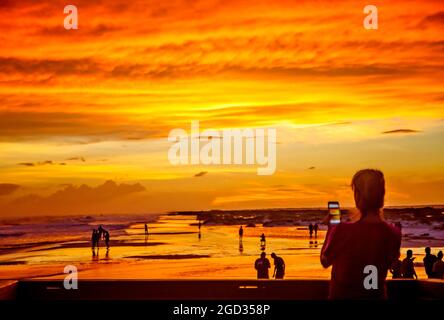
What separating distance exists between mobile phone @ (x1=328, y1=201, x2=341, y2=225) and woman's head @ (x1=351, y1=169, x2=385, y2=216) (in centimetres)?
20

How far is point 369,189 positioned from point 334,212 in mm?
337

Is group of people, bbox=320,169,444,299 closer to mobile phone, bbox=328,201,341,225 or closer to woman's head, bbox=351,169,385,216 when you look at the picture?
woman's head, bbox=351,169,385,216

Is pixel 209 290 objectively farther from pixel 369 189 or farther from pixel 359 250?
pixel 369 189

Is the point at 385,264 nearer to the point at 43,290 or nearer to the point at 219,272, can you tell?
the point at 43,290

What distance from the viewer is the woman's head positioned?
7.86 feet

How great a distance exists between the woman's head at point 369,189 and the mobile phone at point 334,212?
197 mm

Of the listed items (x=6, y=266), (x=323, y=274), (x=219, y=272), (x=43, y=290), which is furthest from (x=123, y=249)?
(x=43, y=290)

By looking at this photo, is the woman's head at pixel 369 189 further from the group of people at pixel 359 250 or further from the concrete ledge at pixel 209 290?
the concrete ledge at pixel 209 290

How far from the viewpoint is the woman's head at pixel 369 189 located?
239cm

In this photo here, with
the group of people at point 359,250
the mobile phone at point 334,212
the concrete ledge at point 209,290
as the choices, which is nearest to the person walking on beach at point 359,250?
the group of people at point 359,250

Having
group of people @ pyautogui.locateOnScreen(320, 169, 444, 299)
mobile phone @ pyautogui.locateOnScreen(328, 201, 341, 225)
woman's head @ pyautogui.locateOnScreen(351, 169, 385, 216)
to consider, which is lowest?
group of people @ pyautogui.locateOnScreen(320, 169, 444, 299)

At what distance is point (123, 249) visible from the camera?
3089 centimetres

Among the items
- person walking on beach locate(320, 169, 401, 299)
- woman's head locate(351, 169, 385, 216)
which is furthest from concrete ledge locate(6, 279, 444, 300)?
woman's head locate(351, 169, 385, 216)

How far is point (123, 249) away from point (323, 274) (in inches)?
585
